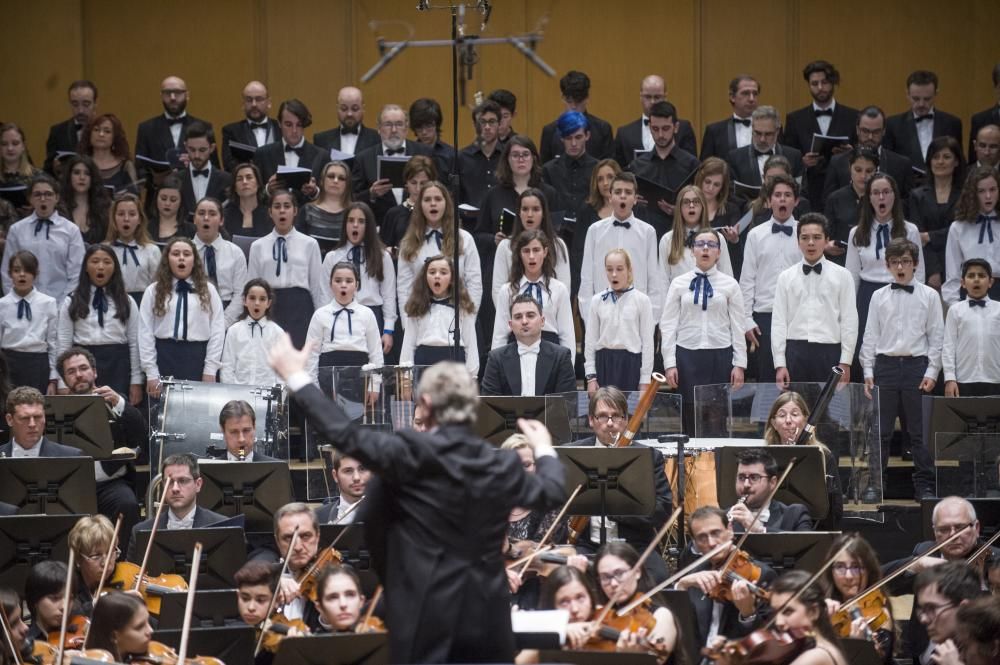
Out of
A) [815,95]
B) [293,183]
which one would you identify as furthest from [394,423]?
[815,95]

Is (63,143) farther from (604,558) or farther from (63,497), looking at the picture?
(604,558)

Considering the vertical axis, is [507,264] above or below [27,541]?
above

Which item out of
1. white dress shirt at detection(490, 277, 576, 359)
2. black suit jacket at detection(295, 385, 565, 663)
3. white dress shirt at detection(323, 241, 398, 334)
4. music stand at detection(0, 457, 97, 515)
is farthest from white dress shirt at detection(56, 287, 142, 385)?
black suit jacket at detection(295, 385, 565, 663)

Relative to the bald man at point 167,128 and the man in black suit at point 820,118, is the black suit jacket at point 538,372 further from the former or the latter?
the bald man at point 167,128

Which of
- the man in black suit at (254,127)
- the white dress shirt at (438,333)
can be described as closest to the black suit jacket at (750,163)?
the white dress shirt at (438,333)

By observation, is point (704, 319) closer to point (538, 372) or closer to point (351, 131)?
point (538, 372)

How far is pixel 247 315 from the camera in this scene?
8125 mm

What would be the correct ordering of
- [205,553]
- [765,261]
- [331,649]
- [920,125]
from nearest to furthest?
[331,649] < [205,553] < [765,261] < [920,125]

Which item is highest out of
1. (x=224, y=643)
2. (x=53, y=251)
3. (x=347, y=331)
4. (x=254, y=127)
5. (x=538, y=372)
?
(x=254, y=127)

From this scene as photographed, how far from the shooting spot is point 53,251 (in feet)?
27.7

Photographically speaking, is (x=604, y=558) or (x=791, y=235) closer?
(x=604, y=558)

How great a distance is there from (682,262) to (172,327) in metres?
2.80

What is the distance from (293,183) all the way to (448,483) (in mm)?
5326

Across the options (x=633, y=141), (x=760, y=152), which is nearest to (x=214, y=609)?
(x=760, y=152)
